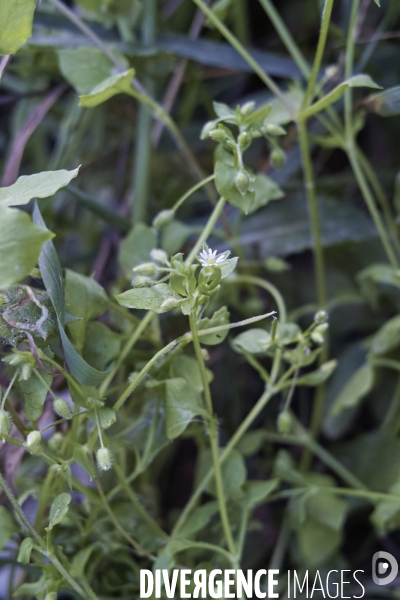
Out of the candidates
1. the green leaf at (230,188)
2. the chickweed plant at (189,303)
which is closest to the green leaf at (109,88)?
the chickweed plant at (189,303)

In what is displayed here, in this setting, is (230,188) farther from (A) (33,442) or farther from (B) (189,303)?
(A) (33,442)

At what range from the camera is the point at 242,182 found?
38cm

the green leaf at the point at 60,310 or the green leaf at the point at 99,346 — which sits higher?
the green leaf at the point at 60,310

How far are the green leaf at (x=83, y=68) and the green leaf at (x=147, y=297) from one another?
0.83 feet

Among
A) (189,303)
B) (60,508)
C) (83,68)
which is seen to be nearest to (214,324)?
(189,303)

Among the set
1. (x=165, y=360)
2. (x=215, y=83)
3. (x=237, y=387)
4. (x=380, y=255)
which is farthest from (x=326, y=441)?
(x=215, y=83)

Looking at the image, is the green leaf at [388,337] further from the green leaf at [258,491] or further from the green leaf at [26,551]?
the green leaf at [26,551]

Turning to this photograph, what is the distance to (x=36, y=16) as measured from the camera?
23.6 inches

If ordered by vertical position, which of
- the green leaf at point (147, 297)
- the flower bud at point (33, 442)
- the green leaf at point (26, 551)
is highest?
the green leaf at point (147, 297)

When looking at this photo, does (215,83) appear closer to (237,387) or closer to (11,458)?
(237,387)

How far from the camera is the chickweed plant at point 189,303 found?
0.38m

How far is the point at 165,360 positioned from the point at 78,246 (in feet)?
1.37

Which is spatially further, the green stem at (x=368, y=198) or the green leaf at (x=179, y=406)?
the green stem at (x=368, y=198)

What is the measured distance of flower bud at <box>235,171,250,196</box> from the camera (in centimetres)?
38
